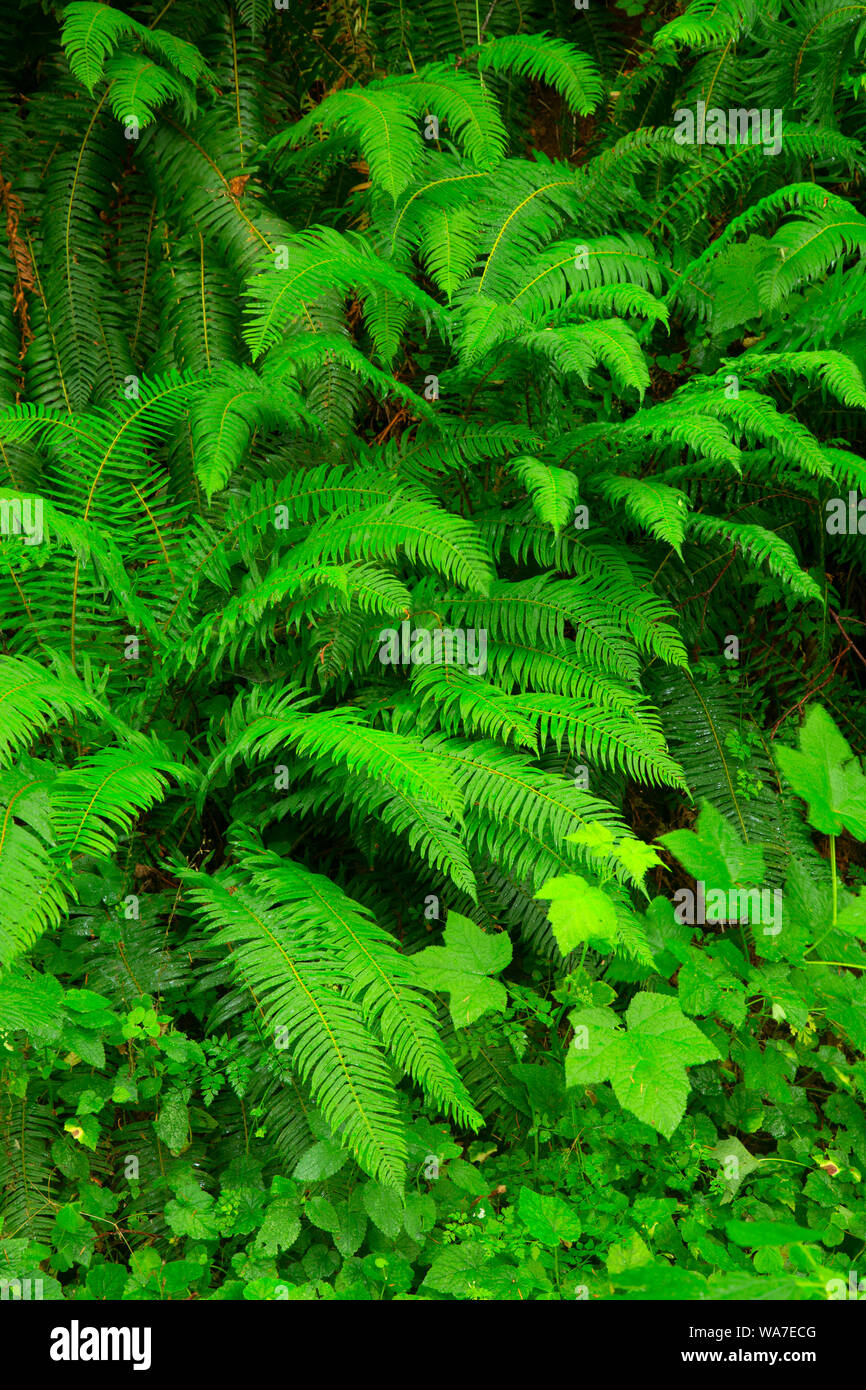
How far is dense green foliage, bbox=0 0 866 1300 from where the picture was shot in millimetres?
2432

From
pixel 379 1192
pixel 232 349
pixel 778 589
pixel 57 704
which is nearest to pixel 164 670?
pixel 57 704

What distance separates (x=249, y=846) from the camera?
279 centimetres

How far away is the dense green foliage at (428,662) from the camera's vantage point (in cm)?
243

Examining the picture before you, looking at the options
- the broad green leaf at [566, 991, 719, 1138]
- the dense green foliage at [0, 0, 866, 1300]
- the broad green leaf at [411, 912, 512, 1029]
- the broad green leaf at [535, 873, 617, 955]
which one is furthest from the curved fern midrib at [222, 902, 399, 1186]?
the broad green leaf at [535, 873, 617, 955]

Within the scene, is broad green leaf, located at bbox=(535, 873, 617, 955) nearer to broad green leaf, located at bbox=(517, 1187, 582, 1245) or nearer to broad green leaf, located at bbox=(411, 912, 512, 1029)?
broad green leaf, located at bbox=(411, 912, 512, 1029)

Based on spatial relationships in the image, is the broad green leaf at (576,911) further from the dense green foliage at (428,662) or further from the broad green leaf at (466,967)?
the broad green leaf at (466,967)

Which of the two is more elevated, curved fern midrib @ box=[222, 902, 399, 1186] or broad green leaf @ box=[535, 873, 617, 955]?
broad green leaf @ box=[535, 873, 617, 955]

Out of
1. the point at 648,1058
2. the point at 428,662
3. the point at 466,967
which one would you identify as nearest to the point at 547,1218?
the point at 648,1058

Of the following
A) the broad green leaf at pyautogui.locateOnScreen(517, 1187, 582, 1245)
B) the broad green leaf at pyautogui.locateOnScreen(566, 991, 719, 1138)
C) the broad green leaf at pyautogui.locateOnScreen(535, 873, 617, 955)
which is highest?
the broad green leaf at pyautogui.locateOnScreen(535, 873, 617, 955)

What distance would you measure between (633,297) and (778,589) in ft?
3.85

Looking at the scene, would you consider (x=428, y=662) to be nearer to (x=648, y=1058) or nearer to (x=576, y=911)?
(x=576, y=911)

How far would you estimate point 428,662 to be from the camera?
2.92 metres

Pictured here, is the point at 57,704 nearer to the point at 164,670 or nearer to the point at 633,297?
the point at 164,670

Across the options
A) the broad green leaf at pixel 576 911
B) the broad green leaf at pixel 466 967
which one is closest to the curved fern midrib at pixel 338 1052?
the broad green leaf at pixel 466 967
